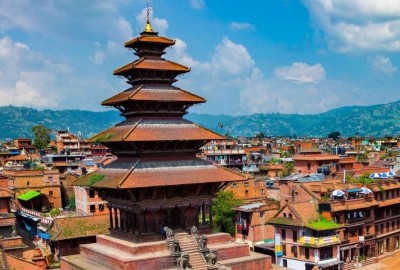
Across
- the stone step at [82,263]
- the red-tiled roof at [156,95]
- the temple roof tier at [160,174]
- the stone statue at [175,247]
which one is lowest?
the stone step at [82,263]

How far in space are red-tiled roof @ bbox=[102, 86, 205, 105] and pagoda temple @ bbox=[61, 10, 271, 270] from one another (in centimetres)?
7

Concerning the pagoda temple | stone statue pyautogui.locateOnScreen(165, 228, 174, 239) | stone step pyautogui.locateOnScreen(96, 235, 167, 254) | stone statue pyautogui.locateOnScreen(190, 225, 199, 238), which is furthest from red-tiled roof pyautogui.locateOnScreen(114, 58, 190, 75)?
stone step pyautogui.locateOnScreen(96, 235, 167, 254)

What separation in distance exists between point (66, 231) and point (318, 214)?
26.2 m

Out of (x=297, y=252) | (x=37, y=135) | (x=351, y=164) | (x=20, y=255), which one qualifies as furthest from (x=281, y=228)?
(x=37, y=135)

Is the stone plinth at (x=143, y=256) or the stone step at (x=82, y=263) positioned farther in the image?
the stone step at (x=82, y=263)

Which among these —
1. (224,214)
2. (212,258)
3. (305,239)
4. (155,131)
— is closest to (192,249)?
(212,258)

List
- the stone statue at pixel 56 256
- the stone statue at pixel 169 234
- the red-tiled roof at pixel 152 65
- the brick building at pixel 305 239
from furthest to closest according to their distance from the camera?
the brick building at pixel 305 239
the stone statue at pixel 56 256
the red-tiled roof at pixel 152 65
the stone statue at pixel 169 234

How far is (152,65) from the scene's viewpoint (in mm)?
35719

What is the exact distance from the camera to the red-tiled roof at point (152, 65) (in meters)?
35.3

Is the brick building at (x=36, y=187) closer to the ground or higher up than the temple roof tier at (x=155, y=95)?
closer to the ground

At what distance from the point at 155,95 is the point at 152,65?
2.26 m

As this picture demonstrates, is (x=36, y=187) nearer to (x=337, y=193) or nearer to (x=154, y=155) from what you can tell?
(x=337, y=193)

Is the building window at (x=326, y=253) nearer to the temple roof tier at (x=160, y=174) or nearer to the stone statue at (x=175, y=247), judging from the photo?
the temple roof tier at (x=160, y=174)

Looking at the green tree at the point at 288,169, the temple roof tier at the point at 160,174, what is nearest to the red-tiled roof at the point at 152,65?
the temple roof tier at the point at 160,174
